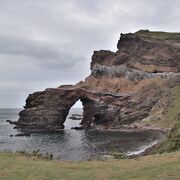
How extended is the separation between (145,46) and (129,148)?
82.0 m

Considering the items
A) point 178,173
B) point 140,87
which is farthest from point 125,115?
point 178,173

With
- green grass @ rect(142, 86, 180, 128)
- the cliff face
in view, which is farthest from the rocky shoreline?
green grass @ rect(142, 86, 180, 128)

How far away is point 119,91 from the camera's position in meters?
146

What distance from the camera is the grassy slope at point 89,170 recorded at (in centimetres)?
2719

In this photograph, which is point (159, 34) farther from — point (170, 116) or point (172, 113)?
point (170, 116)

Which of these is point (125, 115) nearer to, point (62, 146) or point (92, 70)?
point (92, 70)

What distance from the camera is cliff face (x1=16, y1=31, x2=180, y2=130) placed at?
13700cm

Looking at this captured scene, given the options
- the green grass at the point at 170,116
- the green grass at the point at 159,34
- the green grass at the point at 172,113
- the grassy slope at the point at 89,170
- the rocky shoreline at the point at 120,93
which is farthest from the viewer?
the green grass at the point at 159,34

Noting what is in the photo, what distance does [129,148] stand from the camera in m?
81.5

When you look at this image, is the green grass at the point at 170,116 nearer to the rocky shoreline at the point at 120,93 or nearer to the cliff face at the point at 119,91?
the rocky shoreline at the point at 120,93

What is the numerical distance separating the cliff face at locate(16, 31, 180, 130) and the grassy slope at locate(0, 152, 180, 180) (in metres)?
96.5

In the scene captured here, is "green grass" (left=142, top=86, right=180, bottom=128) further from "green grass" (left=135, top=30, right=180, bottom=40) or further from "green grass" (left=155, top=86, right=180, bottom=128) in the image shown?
"green grass" (left=135, top=30, right=180, bottom=40)

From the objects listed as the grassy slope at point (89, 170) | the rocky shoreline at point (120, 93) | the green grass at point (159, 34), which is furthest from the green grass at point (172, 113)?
→ the grassy slope at point (89, 170)

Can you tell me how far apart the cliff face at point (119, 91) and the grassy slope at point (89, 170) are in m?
96.5
